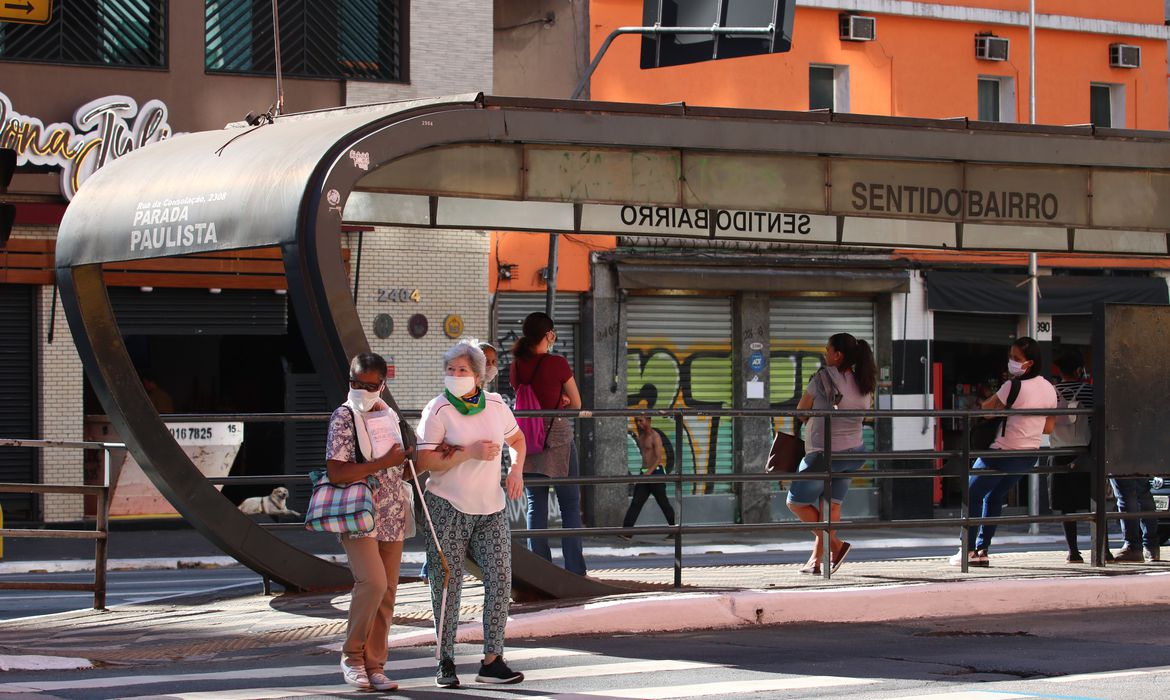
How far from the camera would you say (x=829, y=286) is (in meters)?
25.4

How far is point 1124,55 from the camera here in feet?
93.8

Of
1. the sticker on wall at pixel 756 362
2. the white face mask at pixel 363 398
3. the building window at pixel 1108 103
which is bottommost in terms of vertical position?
the white face mask at pixel 363 398

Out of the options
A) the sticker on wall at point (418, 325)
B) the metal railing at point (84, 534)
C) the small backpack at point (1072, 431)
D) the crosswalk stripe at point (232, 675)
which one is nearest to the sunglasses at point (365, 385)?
the crosswalk stripe at point (232, 675)

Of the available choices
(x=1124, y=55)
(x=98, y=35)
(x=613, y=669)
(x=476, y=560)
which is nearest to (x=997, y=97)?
(x=1124, y=55)

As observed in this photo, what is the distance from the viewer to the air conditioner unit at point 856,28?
26.4 m

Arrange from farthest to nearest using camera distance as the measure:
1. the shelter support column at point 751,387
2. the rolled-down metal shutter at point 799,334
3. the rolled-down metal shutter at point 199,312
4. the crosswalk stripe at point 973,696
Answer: the rolled-down metal shutter at point 799,334 < the shelter support column at point 751,387 < the rolled-down metal shutter at point 199,312 < the crosswalk stripe at point 973,696

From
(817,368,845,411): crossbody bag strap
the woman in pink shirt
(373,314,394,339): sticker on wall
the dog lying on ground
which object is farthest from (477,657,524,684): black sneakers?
(373,314,394,339): sticker on wall

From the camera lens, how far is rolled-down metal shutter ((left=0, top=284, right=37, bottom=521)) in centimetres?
2112

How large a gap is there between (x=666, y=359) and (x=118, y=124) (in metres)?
8.63

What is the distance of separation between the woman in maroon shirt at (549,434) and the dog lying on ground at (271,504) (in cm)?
1126

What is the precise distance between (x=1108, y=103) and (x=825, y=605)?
2075 centimetres

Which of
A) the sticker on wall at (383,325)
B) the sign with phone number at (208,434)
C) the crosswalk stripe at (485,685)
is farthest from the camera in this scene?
the sticker on wall at (383,325)

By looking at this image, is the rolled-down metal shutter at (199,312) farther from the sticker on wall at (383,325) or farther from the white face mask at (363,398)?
the white face mask at (363,398)

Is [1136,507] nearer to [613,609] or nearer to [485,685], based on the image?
[613,609]
